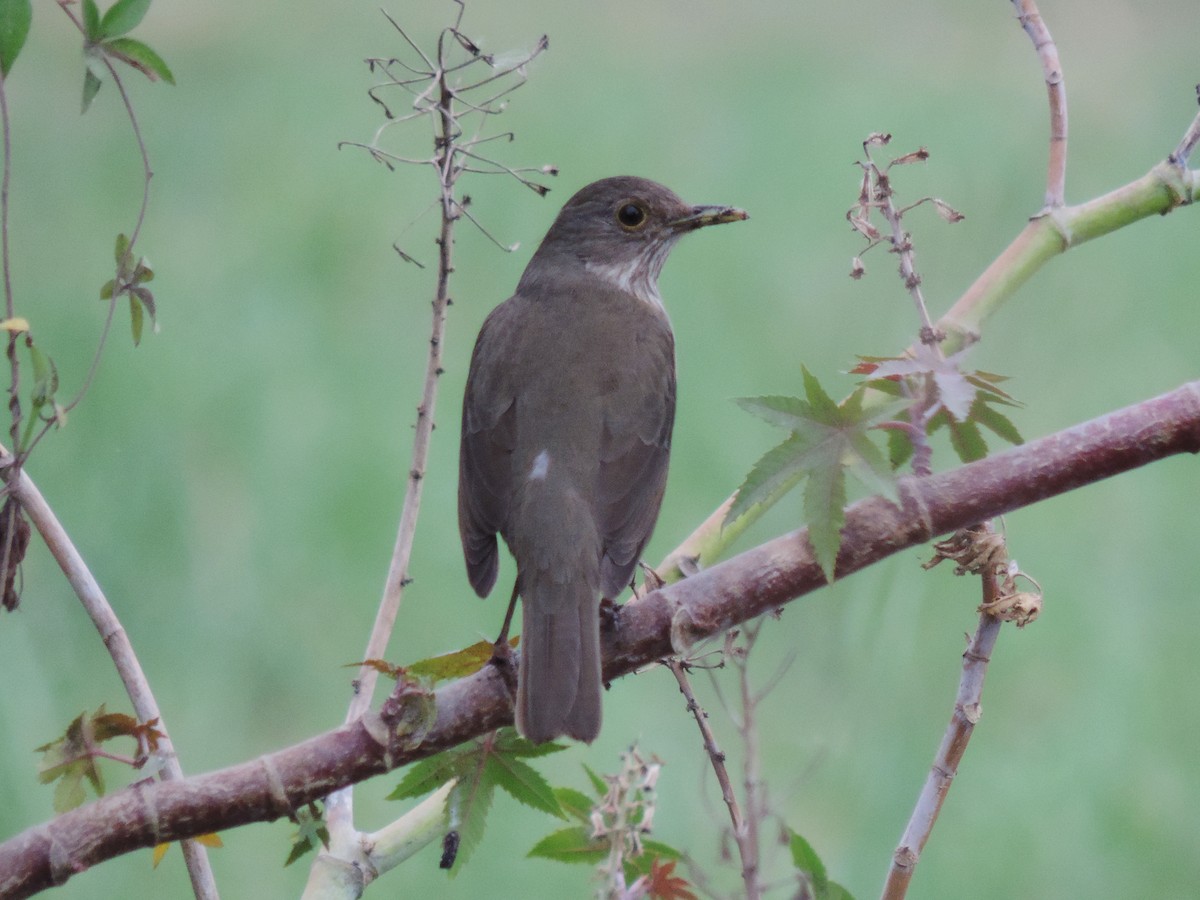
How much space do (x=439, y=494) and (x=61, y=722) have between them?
0.96 meters

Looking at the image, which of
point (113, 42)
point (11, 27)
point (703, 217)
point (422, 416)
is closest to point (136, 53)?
point (113, 42)

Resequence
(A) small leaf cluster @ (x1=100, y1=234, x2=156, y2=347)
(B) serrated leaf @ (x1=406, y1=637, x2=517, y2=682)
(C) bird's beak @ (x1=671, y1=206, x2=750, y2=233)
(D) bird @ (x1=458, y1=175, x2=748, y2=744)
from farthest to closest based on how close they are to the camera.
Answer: (C) bird's beak @ (x1=671, y1=206, x2=750, y2=233), (D) bird @ (x1=458, y1=175, x2=748, y2=744), (A) small leaf cluster @ (x1=100, y1=234, x2=156, y2=347), (B) serrated leaf @ (x1=406, y1=637, x2=517, y2=682)

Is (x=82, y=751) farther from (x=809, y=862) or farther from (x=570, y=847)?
(x=809, y=862)

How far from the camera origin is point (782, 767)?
2.62 meters

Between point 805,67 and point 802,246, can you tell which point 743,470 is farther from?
point 805,67

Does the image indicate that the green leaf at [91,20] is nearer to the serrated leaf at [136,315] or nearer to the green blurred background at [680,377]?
the serrated leaf at [136,315]

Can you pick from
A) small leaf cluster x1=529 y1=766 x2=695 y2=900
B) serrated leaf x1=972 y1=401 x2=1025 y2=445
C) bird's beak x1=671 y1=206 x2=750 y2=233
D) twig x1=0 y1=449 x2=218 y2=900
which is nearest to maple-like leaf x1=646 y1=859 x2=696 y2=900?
small leaf cluster x1=529 y1=766 x2=695 y2=900

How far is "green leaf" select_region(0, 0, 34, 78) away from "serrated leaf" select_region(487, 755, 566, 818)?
89 cm

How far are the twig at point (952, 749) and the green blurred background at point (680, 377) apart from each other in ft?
3.19

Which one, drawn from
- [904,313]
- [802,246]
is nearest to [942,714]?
[904,313]

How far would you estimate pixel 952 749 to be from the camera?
A: 1361 mm

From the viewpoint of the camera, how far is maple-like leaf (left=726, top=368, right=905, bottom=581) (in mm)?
1177

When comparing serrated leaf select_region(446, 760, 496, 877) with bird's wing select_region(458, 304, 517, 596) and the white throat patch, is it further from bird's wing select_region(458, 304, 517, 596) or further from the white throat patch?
the white throat patch

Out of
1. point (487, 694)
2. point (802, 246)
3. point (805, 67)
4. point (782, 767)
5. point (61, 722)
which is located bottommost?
point (487, 694)
